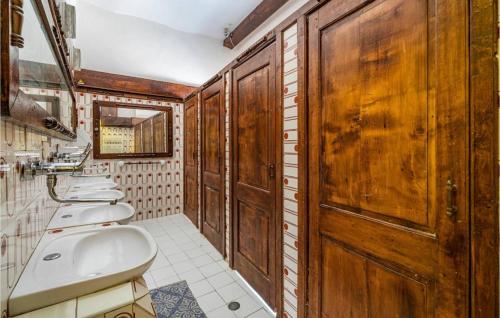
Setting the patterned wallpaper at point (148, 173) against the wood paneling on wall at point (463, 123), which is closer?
the wood paneling on wall at point (463, 123)

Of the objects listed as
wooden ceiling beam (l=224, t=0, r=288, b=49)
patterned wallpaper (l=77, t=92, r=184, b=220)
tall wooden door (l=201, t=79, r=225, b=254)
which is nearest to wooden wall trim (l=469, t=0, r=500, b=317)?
wooden ceiling beam (l=224, t=0, r=288, b=49)

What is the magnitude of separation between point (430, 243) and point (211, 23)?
10.2ft

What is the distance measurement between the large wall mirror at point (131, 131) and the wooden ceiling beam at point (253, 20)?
5.03 feet

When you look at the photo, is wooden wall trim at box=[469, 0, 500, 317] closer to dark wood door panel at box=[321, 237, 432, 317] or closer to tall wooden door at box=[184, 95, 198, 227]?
dark wood door panel at box=[321, 237, 432, 317]

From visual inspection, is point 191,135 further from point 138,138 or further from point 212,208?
point 212,208

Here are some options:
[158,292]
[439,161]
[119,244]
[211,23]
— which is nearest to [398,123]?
[439,161]

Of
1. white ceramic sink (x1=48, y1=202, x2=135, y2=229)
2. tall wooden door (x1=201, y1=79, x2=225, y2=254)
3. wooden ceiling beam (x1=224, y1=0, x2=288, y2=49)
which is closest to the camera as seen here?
white ceramic sink (x1=48, y1=202, x2=135, y2=229)

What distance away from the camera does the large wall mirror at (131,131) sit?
3.26 m

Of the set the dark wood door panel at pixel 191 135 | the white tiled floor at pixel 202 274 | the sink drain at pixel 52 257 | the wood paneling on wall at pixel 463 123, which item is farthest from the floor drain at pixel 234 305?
the dark wood door panel at pixel 191 135

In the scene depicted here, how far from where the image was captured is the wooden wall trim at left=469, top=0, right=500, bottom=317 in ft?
2.21

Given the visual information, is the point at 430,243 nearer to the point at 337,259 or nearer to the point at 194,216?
the point at 337,259

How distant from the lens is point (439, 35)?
77 cm

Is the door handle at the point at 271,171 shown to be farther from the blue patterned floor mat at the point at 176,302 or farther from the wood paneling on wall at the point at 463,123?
the blue patterned floor mat at the point at 176,302

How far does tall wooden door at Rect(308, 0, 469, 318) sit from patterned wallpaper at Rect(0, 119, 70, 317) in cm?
123
